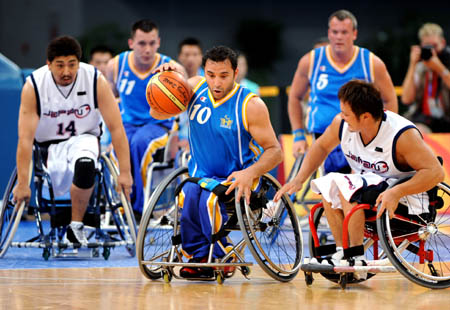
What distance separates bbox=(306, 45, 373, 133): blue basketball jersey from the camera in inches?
275

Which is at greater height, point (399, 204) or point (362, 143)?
point (362, 143)

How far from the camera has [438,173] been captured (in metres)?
4.61

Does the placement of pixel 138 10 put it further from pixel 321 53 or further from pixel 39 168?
pixel 39 168

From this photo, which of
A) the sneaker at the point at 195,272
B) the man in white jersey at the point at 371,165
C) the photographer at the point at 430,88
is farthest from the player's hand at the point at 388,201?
the photographer at the point at 430,88

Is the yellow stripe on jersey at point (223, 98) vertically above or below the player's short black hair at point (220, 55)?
below

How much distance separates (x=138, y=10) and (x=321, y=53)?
8342 millimetres

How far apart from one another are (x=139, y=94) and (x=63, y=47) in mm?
1855

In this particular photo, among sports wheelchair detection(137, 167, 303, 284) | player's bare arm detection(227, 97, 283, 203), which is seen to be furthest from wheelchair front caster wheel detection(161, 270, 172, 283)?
player's bare arm detection(227, 97, 283, 203)

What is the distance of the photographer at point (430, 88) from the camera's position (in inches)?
358

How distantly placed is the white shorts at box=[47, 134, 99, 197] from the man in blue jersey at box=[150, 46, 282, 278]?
0.97 meters

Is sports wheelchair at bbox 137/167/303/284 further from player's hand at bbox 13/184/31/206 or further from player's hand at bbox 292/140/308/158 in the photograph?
player's hand at bbox 292/140/308/158

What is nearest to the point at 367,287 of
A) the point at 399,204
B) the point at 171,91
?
the point at 399,204

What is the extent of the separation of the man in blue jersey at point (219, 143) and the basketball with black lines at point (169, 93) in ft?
0.30

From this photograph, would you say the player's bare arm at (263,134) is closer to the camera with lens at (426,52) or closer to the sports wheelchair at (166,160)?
the sports wheelchair at (166,160)
